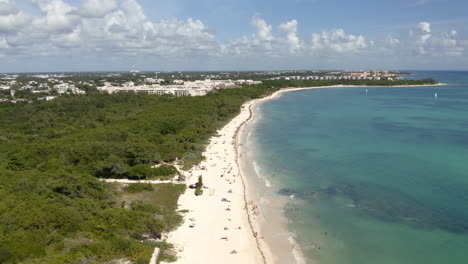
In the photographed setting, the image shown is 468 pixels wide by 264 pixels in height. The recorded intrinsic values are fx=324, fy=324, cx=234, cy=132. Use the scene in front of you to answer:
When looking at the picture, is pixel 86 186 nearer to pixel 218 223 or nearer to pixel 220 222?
pixel 218 223

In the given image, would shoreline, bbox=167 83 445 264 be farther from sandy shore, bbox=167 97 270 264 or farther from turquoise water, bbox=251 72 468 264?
turquoise water, bbox=251 72 468 264

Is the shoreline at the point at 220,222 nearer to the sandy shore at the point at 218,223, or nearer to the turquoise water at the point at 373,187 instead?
the sandy shore at the point at 218,223

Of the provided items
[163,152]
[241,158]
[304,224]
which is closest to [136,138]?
[163,152]

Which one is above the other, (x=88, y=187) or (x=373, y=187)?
(x=88, y=187)

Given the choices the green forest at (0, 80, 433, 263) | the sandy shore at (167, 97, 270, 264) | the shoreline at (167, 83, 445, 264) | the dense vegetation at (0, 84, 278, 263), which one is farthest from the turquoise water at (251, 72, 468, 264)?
the dense vegetation at (0, 84, 278, 263)

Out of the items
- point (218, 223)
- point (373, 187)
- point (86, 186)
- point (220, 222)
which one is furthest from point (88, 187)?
point (373, 187)

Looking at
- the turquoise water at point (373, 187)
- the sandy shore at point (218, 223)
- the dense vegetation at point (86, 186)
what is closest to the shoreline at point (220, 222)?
the sandy shore at point (218, 223)

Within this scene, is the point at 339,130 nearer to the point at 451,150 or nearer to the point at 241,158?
the point at 451,150
